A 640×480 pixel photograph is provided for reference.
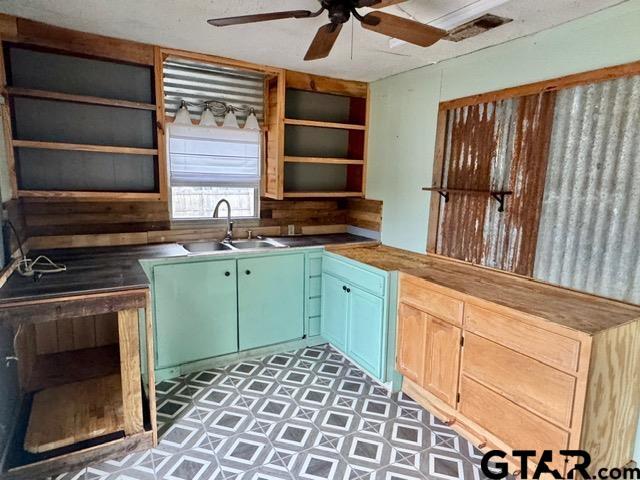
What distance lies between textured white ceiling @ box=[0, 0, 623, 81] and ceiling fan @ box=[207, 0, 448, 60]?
0.27 metres

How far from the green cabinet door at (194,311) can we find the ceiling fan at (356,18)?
5.49 ft

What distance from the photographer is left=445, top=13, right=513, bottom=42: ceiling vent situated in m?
2.08

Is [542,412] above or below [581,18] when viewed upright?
below

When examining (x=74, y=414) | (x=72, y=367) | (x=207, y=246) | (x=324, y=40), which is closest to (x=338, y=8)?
(x=324, y=40)

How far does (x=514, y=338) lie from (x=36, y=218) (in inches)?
123

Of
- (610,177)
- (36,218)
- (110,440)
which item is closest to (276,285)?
(110,440)

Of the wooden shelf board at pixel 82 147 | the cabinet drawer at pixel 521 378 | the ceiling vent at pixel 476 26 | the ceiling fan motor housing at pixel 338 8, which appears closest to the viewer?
A: the ceiling fan motor housing at pixel 338 8

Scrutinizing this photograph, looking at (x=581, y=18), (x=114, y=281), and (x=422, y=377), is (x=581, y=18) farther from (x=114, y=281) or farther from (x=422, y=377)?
(x=114, y=281)

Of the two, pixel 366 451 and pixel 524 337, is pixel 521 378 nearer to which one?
pixel 524 337

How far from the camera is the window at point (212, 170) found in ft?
10.5

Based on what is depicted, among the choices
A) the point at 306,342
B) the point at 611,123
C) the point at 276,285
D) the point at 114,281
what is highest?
the point at 611,123

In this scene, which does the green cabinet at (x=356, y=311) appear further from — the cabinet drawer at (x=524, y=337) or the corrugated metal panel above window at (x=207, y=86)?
the corrugated metal panel above window at (x=207, y=86)

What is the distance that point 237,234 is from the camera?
347 cm

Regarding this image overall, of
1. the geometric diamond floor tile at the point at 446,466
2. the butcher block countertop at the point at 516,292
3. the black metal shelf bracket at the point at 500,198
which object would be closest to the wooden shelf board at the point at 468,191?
the black metal shelf bracket at the point at 500,198
